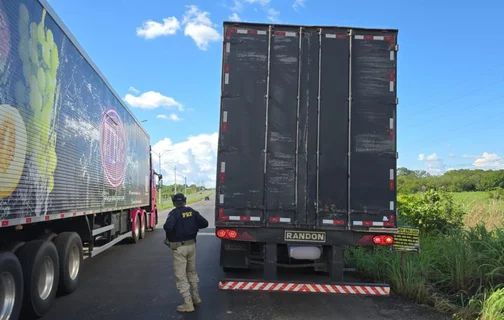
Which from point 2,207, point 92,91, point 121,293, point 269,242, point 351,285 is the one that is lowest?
point 121,293

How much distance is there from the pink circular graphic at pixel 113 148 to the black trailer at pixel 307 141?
13.6ft

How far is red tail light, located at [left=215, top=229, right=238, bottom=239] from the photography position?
6168mm

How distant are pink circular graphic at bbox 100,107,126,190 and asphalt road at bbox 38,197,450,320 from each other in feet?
7.85

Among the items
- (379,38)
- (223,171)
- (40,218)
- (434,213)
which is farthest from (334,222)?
(434,213)

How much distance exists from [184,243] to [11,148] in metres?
2.60

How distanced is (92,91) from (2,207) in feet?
13.7

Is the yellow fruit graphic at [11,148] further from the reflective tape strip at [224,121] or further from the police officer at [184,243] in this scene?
the reflective tape strip at [224,121]

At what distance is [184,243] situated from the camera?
20.3 ft

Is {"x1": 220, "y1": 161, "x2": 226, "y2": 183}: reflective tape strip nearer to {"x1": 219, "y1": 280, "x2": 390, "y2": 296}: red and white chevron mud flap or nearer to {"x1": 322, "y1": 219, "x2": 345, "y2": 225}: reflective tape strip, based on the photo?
{"x1": 219, "y1": 280, "x2": 390, "y2": 296}: red and white chevron mud flap

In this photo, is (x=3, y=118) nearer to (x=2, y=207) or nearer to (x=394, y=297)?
(x=2, y=207)

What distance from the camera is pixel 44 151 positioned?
5680 millimetres

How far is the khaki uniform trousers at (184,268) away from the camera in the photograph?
6.03 m

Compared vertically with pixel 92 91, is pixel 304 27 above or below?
above

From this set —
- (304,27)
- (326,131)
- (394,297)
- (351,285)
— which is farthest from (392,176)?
(304,27)
